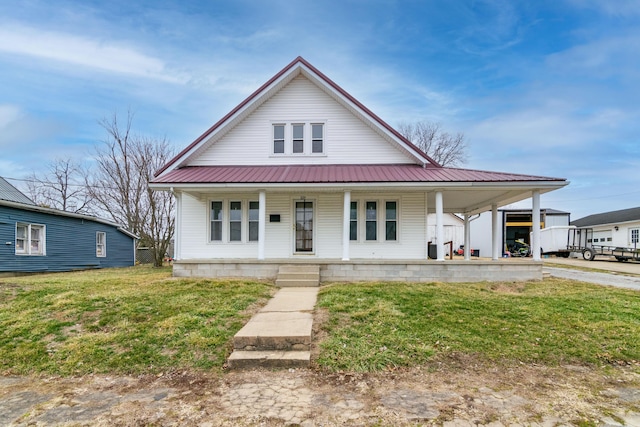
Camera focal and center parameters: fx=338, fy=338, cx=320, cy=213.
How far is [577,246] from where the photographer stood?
25.2 meters

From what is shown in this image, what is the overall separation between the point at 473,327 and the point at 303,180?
661cm

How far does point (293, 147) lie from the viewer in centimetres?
1288

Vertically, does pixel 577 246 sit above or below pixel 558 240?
below

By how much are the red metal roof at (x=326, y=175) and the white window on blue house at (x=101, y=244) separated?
11121mm

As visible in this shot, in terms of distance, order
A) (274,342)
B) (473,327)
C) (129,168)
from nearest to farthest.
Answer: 1. (274,342)
2. (473,327)
3. (129,168)

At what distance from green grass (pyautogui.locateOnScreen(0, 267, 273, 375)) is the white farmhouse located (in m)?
3.48

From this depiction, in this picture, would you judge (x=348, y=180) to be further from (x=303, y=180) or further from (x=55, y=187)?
(x=55, y=187)

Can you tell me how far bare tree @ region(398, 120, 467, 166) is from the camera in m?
34.5

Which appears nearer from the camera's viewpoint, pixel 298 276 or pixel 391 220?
pixel 298 276

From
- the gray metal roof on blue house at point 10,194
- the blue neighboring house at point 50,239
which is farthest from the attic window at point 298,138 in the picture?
the gray metal roof on blue house at point 10,194

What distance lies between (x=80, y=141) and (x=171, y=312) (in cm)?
2554

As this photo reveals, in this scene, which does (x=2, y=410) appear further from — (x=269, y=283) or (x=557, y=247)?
(x=557, y=247)

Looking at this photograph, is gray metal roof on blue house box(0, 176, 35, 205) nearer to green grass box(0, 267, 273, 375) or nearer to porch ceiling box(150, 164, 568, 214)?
porch ceiling box(150, 164, 568, 214)

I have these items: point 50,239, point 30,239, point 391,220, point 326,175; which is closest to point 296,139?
point 326,175
